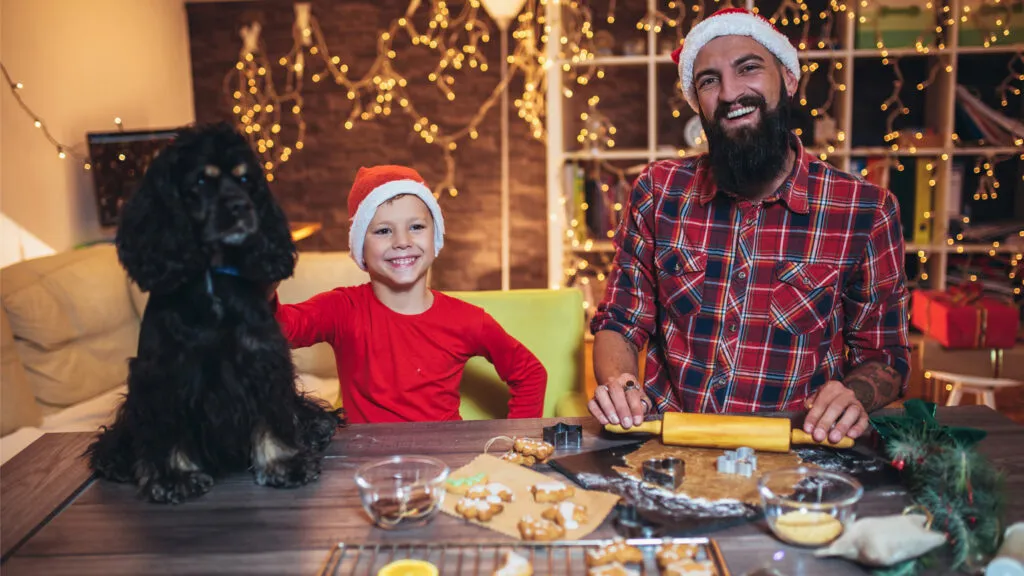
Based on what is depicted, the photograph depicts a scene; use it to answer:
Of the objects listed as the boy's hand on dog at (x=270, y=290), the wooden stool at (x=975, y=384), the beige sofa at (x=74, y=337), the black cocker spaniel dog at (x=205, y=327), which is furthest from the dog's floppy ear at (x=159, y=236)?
the wooden stool at (x=975, y=384)

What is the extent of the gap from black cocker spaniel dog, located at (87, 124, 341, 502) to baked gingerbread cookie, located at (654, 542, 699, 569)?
53 centimetres

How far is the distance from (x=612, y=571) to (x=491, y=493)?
254 mm

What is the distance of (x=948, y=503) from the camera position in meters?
0.98

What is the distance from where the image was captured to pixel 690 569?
897 millimetres

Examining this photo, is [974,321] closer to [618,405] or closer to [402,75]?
[618,405]

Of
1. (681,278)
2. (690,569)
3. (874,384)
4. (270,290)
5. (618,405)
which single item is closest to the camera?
(690,569)

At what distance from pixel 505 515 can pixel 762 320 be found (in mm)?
936

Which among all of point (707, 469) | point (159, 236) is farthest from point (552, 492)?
point (159, 236)

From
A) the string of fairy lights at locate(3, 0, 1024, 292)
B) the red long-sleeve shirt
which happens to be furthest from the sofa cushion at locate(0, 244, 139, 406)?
the red long-sleeve shirt

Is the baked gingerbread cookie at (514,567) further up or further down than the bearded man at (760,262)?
further down

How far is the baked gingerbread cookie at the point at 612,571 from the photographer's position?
2.95 ft

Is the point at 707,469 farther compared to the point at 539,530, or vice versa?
the point at 707,469

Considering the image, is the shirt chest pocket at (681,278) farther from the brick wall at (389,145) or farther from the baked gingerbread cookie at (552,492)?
the brick wall at (389,145)

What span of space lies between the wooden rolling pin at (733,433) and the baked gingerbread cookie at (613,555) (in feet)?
1.18
